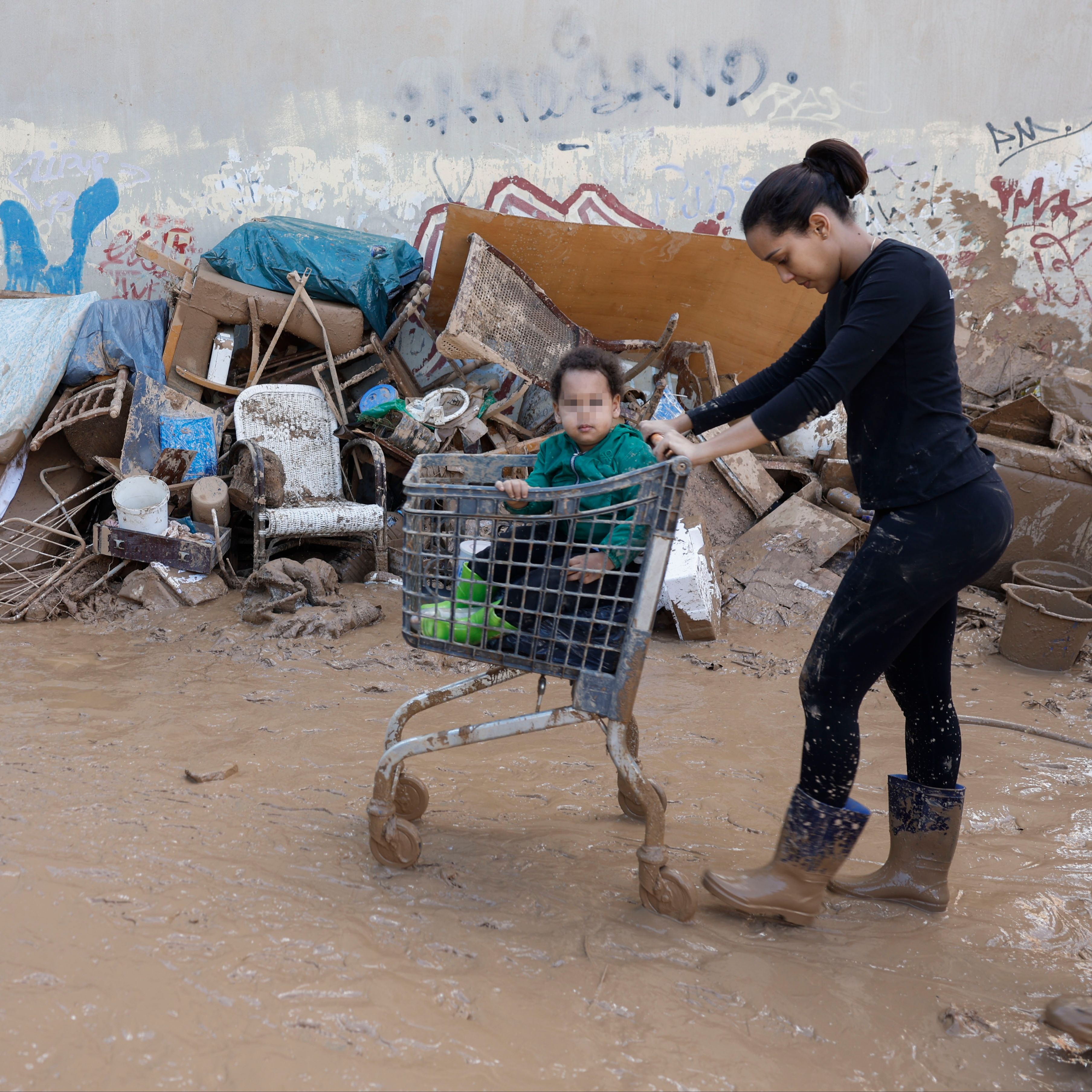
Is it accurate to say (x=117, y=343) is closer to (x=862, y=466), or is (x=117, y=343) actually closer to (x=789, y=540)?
(x=789, y=540)

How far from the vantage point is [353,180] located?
21.8ft

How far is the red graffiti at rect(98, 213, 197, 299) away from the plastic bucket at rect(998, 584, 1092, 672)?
21.0 ft

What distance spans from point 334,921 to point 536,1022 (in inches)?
22.9

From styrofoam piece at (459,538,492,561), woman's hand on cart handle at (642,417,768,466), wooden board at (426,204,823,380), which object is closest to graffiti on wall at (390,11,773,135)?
wooden board at (426,204,823,380)

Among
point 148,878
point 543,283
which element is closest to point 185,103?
point 543,283

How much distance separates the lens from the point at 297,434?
223 inches

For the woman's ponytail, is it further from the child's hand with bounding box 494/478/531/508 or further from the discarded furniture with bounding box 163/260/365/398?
the discarded furniture with bounding box 163/260/365/398

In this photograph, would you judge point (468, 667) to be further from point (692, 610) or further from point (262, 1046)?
point (262, 1046)

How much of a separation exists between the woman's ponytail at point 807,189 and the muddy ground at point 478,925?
5.65 feet

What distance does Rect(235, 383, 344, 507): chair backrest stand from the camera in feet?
18.2

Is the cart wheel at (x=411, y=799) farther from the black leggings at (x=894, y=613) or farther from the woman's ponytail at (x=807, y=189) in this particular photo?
the woman's ponytail at (x=807, y=189)

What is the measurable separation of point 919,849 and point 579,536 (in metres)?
1.26

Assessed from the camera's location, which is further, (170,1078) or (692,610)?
(692,610)

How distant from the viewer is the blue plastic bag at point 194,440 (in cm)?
545
